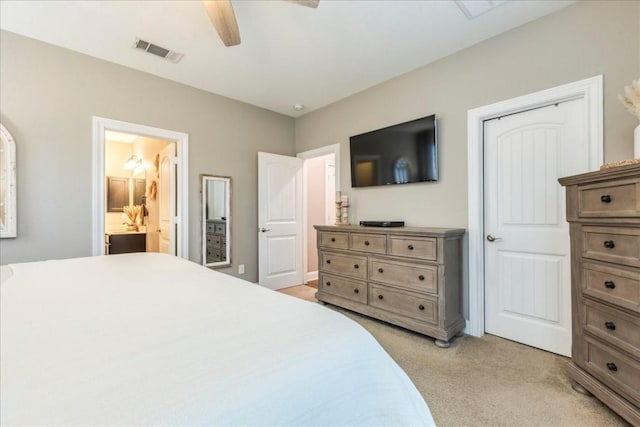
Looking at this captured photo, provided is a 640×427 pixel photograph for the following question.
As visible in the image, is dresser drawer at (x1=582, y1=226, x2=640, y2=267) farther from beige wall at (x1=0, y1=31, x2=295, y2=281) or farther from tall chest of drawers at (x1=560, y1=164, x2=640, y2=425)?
beige wall at (x1=0, y1=31, x2=295, y2=281)

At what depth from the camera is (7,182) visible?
93.4 inches

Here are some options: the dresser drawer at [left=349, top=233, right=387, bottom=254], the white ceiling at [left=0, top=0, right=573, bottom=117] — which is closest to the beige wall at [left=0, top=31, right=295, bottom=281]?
the white ceiling at [left=0, top=0, right=573, bottom=117]

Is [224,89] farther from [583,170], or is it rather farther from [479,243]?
[583,170]

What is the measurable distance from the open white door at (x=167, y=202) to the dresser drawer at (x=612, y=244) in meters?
3.74

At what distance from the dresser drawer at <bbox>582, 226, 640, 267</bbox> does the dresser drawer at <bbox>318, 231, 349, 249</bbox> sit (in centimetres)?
188

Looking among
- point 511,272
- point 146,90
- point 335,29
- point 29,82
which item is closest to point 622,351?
point 511,272

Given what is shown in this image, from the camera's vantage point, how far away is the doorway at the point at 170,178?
280cm

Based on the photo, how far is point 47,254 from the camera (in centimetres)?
256

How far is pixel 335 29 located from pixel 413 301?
240 cm

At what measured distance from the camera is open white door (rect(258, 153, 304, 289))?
13.2ft

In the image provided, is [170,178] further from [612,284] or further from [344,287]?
[612,284]

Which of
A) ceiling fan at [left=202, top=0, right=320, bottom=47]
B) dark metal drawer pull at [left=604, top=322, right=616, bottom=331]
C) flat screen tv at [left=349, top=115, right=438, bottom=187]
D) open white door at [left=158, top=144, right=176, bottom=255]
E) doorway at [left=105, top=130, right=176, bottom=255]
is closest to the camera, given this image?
dark metal drawer pull at [left=604, top=322, right=616, bottom=331]

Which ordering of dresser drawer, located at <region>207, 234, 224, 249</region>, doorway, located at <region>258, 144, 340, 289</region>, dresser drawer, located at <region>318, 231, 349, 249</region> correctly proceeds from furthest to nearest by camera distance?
1. doorway, located at <region>258, 144, 340, 289</region>
2. dresser drawer, located at <region>207, 234, 224, 249</region>
3. dresser drawer, located at <region>318, 231, 349, 249</region>

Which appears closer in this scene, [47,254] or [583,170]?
[583,170]
